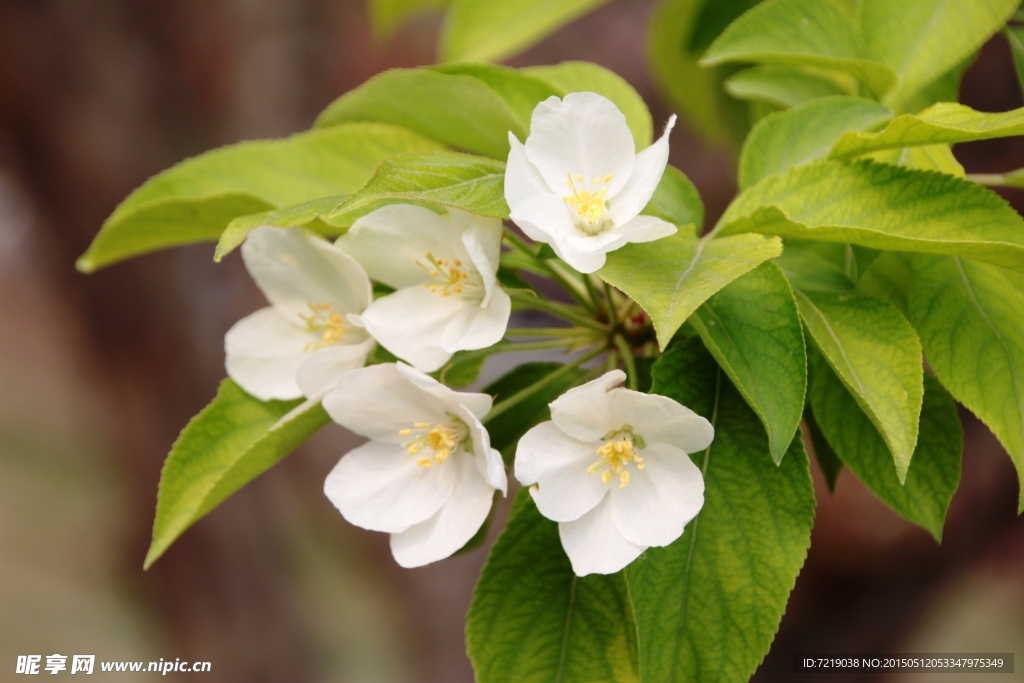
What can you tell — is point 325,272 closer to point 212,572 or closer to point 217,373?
point 217,373

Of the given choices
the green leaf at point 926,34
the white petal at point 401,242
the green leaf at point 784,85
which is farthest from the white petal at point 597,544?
the green leaf at point 784,85

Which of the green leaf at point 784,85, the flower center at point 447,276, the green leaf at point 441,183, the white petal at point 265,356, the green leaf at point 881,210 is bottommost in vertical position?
the white petal at point 265,356

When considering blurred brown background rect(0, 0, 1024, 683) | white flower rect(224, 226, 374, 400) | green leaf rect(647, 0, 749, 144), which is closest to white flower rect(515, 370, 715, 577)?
white flower rect(224, 226, 374, 400)

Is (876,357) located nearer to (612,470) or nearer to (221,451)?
(612,470)

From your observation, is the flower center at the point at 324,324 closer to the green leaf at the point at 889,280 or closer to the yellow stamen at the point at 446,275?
the yellow stamen at the point at 446,275

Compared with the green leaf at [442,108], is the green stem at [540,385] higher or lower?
lower

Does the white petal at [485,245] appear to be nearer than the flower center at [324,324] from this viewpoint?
Yes

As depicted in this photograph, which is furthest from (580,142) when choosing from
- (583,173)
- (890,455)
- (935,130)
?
(890,455)
